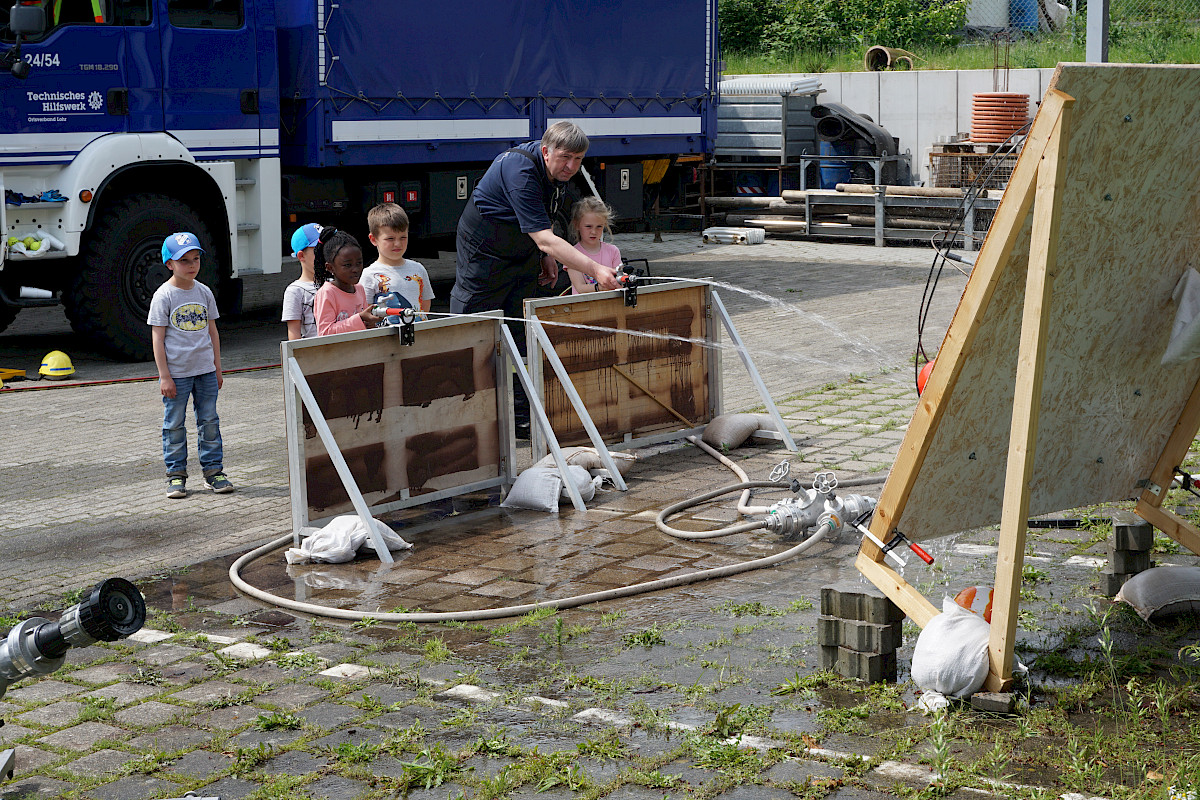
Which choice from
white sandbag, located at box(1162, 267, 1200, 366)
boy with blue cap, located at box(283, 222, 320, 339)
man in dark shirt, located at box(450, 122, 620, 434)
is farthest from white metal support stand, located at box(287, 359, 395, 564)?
white sandbag, located at box(1162, 267, 1200, 366)

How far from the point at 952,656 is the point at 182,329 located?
4.95m

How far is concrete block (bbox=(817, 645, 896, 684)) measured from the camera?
444 cm

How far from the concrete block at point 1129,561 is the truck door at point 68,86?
30.1 feet

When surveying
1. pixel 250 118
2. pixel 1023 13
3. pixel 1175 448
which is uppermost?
pixel 1023 13

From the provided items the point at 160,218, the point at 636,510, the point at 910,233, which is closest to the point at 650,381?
the point at 636,510

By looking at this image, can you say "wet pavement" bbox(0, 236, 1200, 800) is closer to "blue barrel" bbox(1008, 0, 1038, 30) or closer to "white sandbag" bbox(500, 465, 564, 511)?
"white sandbag" bbox(500, 465, 564, 511)

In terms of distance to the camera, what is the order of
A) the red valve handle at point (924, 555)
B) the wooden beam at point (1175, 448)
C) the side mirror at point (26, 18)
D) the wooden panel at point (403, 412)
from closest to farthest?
the red valve handle at point (924, 555)
the wooden beam at point (1175, 448)
the wooden panel at point (403, 412)
the side mirror at point (26, 18)

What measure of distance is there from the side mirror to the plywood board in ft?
28.3

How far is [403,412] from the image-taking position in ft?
22.6

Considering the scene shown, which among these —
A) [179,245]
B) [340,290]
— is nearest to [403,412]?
[340,290]

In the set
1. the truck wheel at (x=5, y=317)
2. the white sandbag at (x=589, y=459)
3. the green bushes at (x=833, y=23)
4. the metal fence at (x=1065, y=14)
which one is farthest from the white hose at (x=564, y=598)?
the green bushes at (x=833, y=23)

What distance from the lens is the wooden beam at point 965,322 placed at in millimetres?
4043

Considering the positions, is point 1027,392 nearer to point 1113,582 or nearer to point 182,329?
point 1113,582

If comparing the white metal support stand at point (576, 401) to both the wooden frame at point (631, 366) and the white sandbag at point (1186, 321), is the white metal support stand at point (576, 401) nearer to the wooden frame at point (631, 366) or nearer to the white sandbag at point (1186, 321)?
the wooden frame at point (631, 366)
